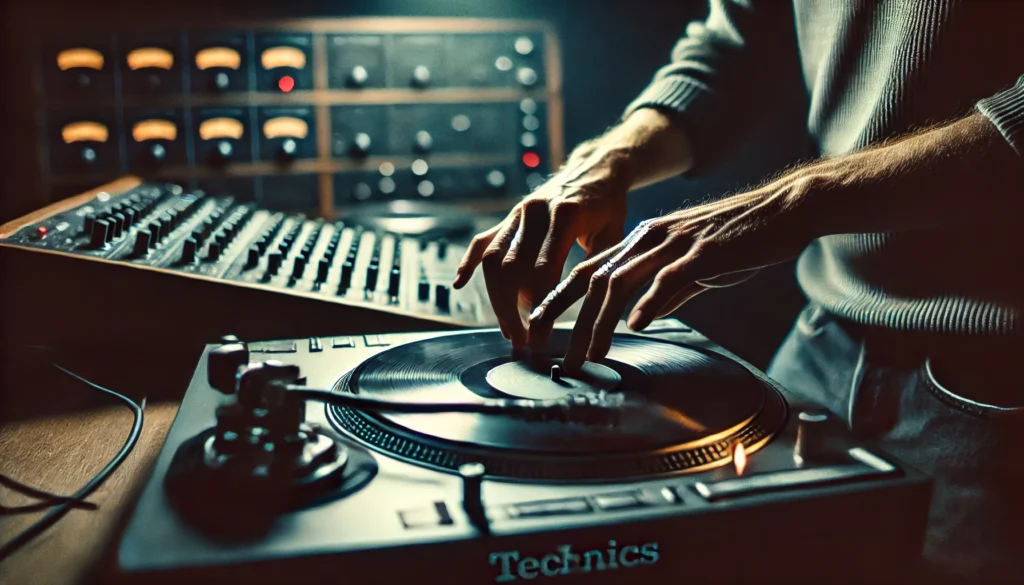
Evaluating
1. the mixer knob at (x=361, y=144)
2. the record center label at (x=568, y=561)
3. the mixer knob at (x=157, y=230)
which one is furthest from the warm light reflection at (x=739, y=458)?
the mixer knob at (x=361, y=144)

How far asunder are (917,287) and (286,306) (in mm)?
835

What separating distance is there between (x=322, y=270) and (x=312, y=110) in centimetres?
194

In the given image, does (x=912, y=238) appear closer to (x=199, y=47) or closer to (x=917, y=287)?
(x=917, y=287)

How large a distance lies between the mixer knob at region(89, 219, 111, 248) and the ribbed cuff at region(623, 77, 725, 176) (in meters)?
0.82

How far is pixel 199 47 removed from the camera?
2.86 m

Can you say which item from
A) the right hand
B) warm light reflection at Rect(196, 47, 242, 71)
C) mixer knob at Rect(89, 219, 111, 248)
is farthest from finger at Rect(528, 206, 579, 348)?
warm light reflection at Rect(196, 47, 242, 71)

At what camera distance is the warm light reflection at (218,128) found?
286cm

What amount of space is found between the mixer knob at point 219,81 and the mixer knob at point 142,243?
1914 millimetres

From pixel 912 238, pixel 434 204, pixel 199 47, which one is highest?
pixel 199 47

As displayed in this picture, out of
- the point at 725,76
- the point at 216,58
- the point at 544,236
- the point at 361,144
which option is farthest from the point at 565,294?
the point at 216,58

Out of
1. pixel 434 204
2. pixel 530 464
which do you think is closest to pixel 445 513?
pixel 530 464

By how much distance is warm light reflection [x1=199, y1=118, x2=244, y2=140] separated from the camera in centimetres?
286

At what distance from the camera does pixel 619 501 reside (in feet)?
1.86

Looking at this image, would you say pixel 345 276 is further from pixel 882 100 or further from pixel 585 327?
pixel 882 100
